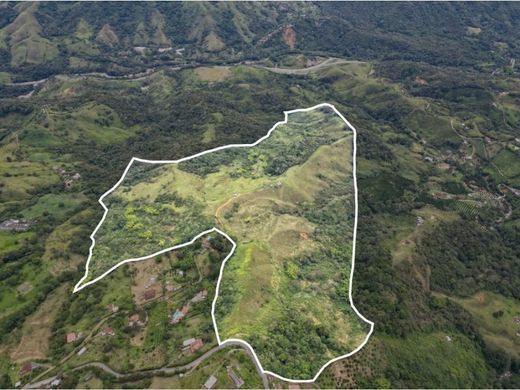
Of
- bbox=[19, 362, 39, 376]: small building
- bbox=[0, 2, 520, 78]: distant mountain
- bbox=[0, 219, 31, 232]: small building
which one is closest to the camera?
Result: bbox=[19, 362, 39, 376]: small building

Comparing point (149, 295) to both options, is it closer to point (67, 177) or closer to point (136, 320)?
point (136, 320)

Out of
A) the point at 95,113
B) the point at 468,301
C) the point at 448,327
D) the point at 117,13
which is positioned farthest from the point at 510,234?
the point at 117,13

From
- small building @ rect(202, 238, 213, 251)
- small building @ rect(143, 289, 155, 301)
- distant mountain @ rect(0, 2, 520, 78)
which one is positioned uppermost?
small building @ rect(202, 238, 213, 251)

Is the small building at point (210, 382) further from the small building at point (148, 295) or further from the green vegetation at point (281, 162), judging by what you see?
the small building at point (148, 295)

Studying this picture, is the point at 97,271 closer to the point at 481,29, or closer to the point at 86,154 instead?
the point at 86,154

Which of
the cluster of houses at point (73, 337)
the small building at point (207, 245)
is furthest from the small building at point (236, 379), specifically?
the cluster of houses at point (73, 337)

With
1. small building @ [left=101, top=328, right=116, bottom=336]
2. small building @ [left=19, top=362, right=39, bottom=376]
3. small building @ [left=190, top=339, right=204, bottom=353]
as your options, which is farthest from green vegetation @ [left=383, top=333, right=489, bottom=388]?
small building @ [left=19, top=362, right=39, bottom=376]

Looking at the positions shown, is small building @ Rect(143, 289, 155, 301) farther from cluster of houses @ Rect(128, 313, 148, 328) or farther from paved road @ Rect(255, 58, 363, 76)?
paved road @ Rect(255, 58, 363, 76)
